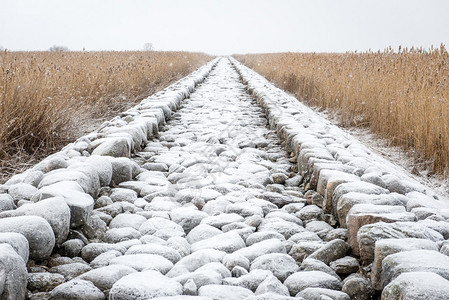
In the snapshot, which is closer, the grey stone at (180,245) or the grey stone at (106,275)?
the grey stone at (106,275)

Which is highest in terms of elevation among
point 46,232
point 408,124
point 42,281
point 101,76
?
point 101,76

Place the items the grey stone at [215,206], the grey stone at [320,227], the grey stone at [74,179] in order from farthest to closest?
the grey stone at [215,206] → the grey stone at [74,179] → the grey stone at [320,227]

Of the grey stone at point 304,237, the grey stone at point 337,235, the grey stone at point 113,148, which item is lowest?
the grey stone at point 304,237

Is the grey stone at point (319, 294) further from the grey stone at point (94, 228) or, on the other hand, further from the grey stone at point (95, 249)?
the grey stone at point (94, 228)

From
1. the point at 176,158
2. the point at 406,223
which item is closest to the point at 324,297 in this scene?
the point at 406,223

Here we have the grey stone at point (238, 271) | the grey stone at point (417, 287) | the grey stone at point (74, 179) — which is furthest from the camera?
the grey stone at point (74, 179)

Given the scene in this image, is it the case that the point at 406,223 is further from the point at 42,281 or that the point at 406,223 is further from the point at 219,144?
the point at 219,144

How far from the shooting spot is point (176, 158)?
3479 mm

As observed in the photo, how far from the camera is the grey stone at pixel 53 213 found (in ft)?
6.01

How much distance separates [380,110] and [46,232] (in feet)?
12.8

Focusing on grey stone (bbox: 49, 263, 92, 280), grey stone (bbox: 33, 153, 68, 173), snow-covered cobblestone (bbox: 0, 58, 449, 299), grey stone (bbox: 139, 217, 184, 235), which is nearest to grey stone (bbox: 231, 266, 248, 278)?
snow-covered cobblestone (bbox: 0, 58, 449, 299)

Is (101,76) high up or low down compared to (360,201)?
up

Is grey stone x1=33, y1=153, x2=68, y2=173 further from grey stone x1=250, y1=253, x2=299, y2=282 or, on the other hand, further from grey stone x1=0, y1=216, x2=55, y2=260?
grey stone x1=250, y1=253, x2=299, y2=282

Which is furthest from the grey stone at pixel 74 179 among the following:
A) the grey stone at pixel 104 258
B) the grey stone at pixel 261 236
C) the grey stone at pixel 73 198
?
the grey stone at pixel 261 236
